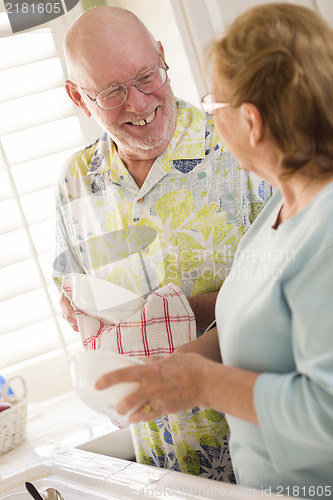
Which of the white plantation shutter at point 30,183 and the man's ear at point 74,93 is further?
the white plantation shutter at point 30,183

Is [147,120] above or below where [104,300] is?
above

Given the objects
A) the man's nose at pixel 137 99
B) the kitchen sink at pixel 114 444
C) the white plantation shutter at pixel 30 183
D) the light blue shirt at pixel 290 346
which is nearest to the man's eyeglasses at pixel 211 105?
the light blue shirt at pixel 290 346

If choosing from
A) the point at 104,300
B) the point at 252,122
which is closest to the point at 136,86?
the point at 104,300

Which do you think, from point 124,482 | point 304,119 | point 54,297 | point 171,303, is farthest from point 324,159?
point 54,297

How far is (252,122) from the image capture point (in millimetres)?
732

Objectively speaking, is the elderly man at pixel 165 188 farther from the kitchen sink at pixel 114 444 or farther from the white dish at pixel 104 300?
the kitchen sink at pixel 114 444

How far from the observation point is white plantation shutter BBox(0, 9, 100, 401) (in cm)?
193

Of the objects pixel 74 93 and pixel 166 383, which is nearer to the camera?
pixel 166 383

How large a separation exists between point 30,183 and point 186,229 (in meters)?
0.82

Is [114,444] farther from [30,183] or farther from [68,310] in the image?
[30,183]

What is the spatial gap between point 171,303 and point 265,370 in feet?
1.47

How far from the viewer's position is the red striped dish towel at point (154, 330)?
118 cm

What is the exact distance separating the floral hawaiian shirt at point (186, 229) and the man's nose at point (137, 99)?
100 mm

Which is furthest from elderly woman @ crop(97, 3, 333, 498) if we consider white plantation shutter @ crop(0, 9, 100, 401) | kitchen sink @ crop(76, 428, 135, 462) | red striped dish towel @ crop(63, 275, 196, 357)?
white plantation shutter @ crop(0, 9, 100, 401)
